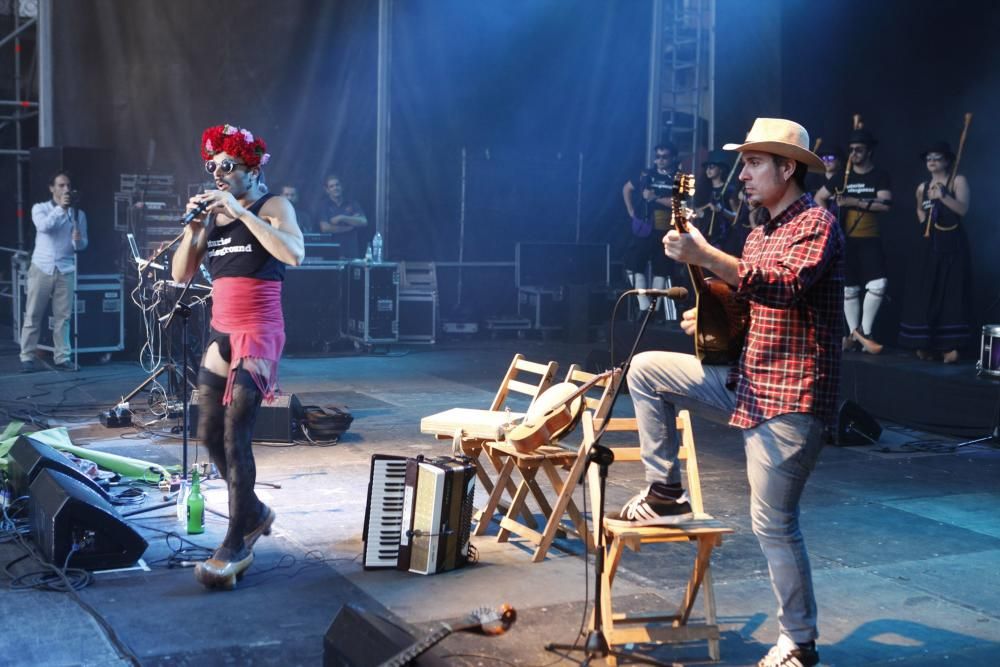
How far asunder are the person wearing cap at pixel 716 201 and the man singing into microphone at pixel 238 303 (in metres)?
7.29

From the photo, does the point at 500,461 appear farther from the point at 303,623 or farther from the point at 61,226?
the point at 61,226

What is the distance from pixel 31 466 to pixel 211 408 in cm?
133

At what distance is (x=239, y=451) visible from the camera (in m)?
5.08

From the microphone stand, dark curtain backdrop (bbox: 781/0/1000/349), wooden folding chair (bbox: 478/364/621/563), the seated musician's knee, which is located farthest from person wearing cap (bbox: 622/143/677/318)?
the microphone stand

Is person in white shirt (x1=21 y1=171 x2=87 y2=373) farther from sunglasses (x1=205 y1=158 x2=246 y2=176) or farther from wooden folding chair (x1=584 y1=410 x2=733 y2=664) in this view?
wooden folding chair (x1=584 y1=410 x2=733 y2=664)

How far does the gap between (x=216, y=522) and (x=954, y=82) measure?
330 inches

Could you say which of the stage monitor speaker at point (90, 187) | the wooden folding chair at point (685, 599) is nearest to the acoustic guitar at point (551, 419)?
the wooden folding chair at point (685, 599)

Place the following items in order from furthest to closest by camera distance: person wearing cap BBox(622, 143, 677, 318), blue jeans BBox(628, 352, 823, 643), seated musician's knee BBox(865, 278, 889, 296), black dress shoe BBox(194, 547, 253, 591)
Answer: person wearing cap BBox(622, 143, 677, 318) → seated musician's knee BBox(865, 278, 889, 296) → black dress shoe BBox(194, 547, 253, 591) → blue jeans BBox(628, 352, 823, 643)

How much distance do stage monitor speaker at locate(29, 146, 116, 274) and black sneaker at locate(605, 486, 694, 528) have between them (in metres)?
9.12

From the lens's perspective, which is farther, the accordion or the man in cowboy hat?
the accordion

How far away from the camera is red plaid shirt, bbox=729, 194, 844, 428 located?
3.88 m

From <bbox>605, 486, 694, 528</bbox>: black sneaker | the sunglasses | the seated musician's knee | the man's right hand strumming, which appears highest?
the sunglasses

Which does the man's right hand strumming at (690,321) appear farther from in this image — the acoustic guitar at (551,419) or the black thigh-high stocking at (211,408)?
the black thigh-high stocking at (211,408)

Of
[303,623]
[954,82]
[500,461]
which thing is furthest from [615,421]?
[954,82]
